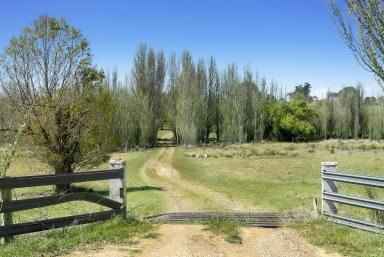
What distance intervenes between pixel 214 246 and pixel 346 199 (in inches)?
133

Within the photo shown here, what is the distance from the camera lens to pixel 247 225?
9.91m

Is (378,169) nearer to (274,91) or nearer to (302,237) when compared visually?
(302,237)

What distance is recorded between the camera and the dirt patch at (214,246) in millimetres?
7395

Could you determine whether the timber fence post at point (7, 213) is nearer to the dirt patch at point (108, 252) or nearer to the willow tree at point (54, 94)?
the dirt patch at point (108, 252)

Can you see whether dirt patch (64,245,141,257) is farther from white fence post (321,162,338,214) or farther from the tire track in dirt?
the tire track in dirt

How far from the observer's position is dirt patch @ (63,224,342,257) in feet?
24.3

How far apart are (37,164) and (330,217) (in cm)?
1470

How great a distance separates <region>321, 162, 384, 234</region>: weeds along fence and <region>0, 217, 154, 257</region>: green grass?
4.05 metres

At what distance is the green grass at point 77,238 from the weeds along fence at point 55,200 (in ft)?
0.65

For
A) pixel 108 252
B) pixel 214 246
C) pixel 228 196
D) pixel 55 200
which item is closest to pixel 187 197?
pixel 228 196

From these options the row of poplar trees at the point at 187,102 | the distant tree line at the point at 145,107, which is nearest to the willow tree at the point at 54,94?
the distant tree line at the point at 145,107

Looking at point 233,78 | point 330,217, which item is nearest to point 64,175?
point 330,217

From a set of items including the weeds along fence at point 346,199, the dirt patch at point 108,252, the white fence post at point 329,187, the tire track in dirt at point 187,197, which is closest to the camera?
the dirt patch at point 108,252

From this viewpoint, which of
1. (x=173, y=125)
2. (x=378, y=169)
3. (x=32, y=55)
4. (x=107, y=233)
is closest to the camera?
(x=107, y=233)
